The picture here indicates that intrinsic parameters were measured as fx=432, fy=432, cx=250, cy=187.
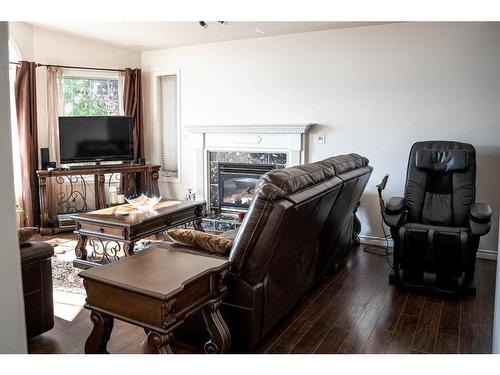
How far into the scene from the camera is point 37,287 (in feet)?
8.88

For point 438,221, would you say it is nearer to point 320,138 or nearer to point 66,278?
point 320,138

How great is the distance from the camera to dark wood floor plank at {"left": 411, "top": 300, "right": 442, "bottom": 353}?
8.91 ft

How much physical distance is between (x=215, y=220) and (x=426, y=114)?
9.59ft

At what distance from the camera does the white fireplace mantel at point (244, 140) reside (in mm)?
5465

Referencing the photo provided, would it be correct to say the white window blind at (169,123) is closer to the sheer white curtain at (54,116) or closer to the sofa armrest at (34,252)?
the sheer white curtain at (54,116)

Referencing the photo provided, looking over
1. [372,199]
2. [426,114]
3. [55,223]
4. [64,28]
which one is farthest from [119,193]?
[426,114]

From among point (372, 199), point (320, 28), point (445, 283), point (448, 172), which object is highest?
point (320, 28)

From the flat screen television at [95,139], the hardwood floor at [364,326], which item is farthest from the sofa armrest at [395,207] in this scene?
the flat screen television at [95,139]

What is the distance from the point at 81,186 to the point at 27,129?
1145 millimetres

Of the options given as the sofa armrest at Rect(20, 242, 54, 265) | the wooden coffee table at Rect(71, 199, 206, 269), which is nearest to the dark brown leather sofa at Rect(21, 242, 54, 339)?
the sofa armrest at Rect(20, 242, 54, 265)

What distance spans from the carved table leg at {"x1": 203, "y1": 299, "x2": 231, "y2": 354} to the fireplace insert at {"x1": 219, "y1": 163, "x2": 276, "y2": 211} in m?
3.53

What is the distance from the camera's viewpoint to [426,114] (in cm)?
479

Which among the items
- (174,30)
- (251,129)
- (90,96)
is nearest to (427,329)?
(251,129)
